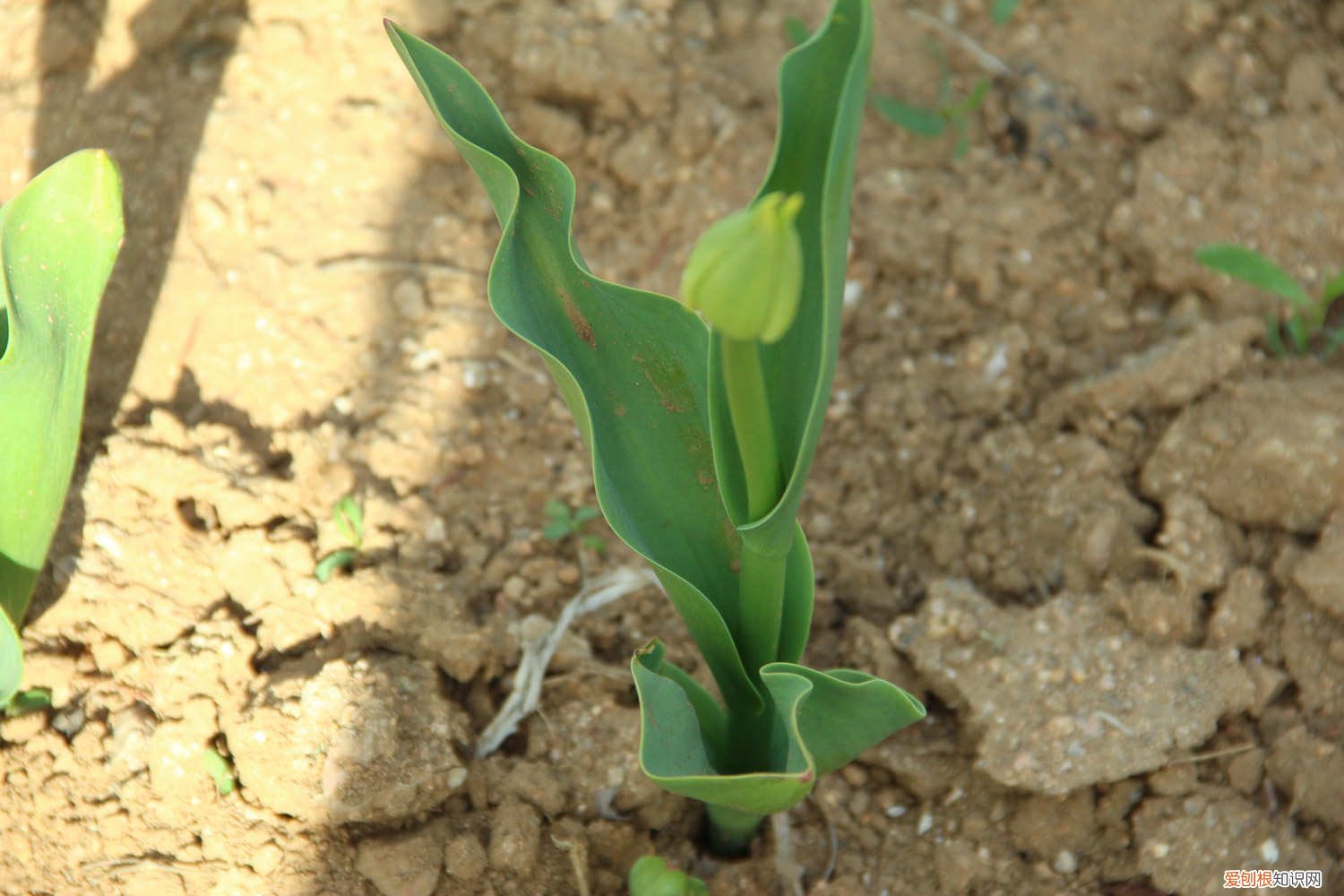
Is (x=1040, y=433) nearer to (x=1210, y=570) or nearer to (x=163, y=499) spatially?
(x=1210, y=570)

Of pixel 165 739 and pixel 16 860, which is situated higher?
pixel 165 739

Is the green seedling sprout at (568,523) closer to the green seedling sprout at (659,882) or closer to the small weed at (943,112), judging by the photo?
the green seedling sprout at (659,882)

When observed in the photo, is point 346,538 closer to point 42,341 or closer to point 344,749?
point 344,749

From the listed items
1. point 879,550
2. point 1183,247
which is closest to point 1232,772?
point 879,550

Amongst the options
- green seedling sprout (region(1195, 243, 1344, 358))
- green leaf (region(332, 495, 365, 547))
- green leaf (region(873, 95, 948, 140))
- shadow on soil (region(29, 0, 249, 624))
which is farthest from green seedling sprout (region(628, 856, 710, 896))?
green leaf (region(873, 95, 948, 140))

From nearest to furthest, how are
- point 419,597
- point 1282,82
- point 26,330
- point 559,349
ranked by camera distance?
point 559,349
point 26,330
point 419,597
point 1282,82

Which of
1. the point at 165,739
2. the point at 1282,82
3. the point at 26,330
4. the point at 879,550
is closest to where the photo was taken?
the point at 26,330

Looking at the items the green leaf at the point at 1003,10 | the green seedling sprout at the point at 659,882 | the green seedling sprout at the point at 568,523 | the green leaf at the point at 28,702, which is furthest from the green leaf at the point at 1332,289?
the green leaf at the point at 28,702

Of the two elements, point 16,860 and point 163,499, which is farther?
point 163,499
